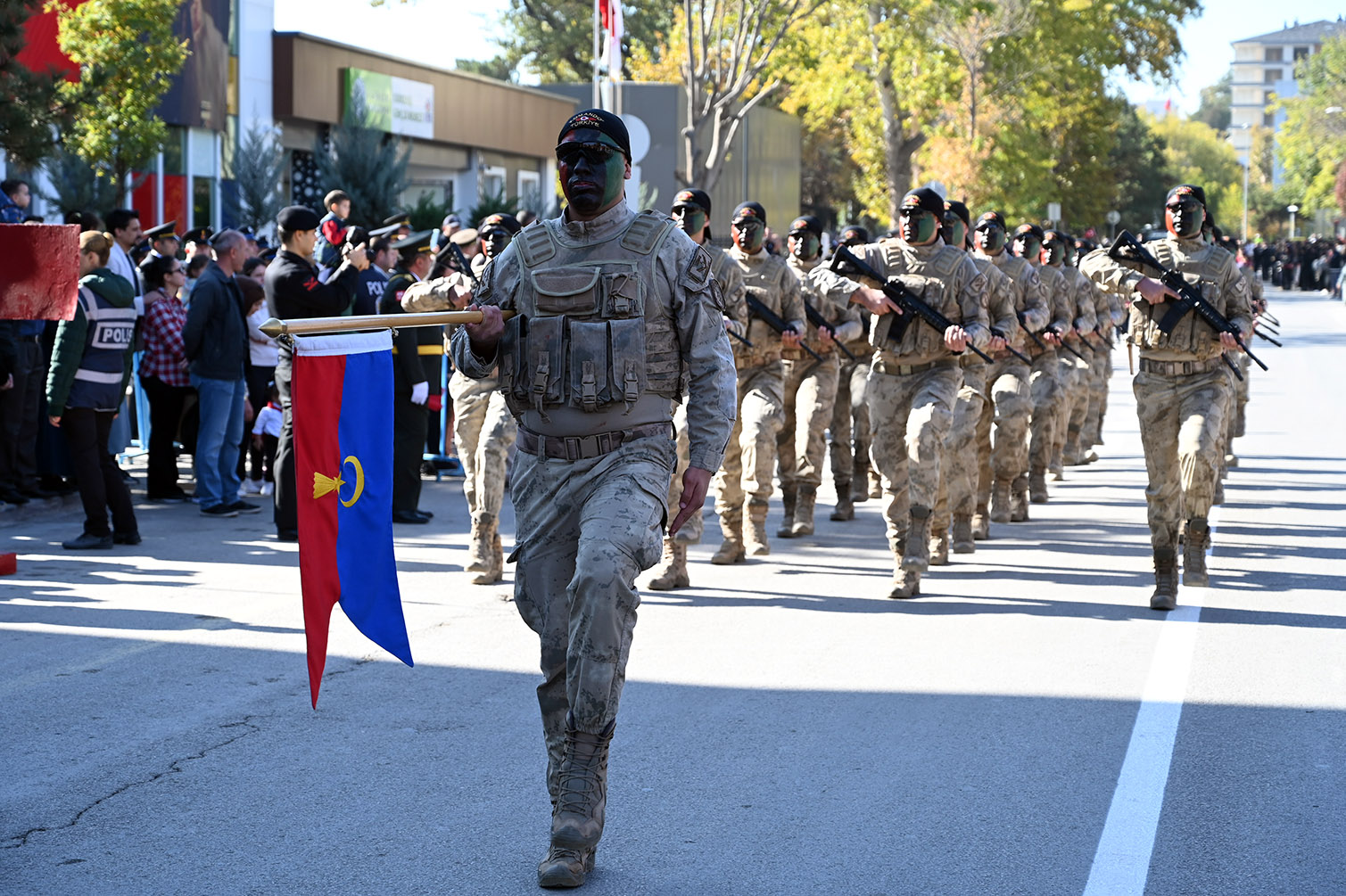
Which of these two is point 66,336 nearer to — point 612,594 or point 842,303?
point 842,303

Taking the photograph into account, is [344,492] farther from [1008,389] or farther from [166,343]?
[1008,389]

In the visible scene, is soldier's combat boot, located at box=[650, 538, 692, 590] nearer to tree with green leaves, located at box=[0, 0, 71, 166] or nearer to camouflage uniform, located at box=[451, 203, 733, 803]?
camouflage uniform, located at box=[451, 203, 733, 803]

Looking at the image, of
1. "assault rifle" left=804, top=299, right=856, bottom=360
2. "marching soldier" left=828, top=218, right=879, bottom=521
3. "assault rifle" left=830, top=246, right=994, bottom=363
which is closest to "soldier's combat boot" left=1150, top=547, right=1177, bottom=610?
"assault rifle" left=830, top=246, right=994, bottom=363

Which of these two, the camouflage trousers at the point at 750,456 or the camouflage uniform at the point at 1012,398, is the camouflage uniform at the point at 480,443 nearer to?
the camouflage trousers at the point at 750,456

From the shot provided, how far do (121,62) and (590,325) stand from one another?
12599mm

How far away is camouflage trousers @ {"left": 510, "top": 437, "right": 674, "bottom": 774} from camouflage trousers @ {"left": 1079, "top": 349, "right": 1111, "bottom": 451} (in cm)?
1182

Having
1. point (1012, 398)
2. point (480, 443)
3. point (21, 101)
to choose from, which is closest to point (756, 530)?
point (480, 443)

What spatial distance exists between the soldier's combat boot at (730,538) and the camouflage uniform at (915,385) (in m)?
1.07

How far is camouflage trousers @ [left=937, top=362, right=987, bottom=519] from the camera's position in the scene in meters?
10.4

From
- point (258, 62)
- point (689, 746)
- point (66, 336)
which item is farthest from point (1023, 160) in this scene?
point (689, 746)

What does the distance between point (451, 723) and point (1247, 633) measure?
14.1 feet

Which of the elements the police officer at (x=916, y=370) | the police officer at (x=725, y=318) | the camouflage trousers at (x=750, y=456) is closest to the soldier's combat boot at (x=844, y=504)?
the camouflage trousers at (x=750, y=456)

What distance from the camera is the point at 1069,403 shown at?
1417 centimetres

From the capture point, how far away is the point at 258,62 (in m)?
26.0
